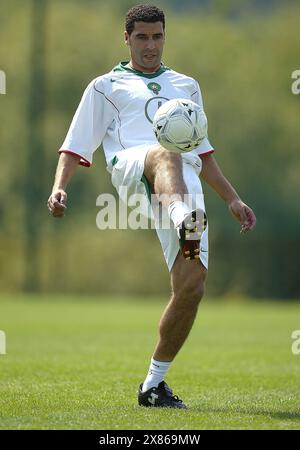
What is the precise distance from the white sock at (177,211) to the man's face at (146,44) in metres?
1.43

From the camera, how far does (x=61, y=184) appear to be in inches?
235

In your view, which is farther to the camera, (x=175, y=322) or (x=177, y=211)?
(x=175, y=322)

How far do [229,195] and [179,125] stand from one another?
81 centimetres

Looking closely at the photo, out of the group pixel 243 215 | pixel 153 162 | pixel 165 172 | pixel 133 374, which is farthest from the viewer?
pixel 133 374

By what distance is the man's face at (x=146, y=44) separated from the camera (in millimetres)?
6438

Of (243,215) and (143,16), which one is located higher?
(143,16)

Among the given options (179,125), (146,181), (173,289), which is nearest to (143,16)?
(179,125)

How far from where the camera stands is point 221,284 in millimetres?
26516

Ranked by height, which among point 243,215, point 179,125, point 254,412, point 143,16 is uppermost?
point 143,16

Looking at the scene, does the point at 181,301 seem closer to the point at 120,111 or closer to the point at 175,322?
the point at 175,322

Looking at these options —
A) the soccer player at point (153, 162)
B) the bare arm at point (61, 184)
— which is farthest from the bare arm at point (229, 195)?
the bare arm at point (61, 184)

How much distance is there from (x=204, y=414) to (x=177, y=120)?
175 cm

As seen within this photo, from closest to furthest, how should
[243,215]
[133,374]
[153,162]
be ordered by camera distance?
[153,162] → [243,215] → [133,374]

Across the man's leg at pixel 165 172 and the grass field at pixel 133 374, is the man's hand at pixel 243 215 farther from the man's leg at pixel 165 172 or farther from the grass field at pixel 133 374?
the grass field at pixel 133 374
